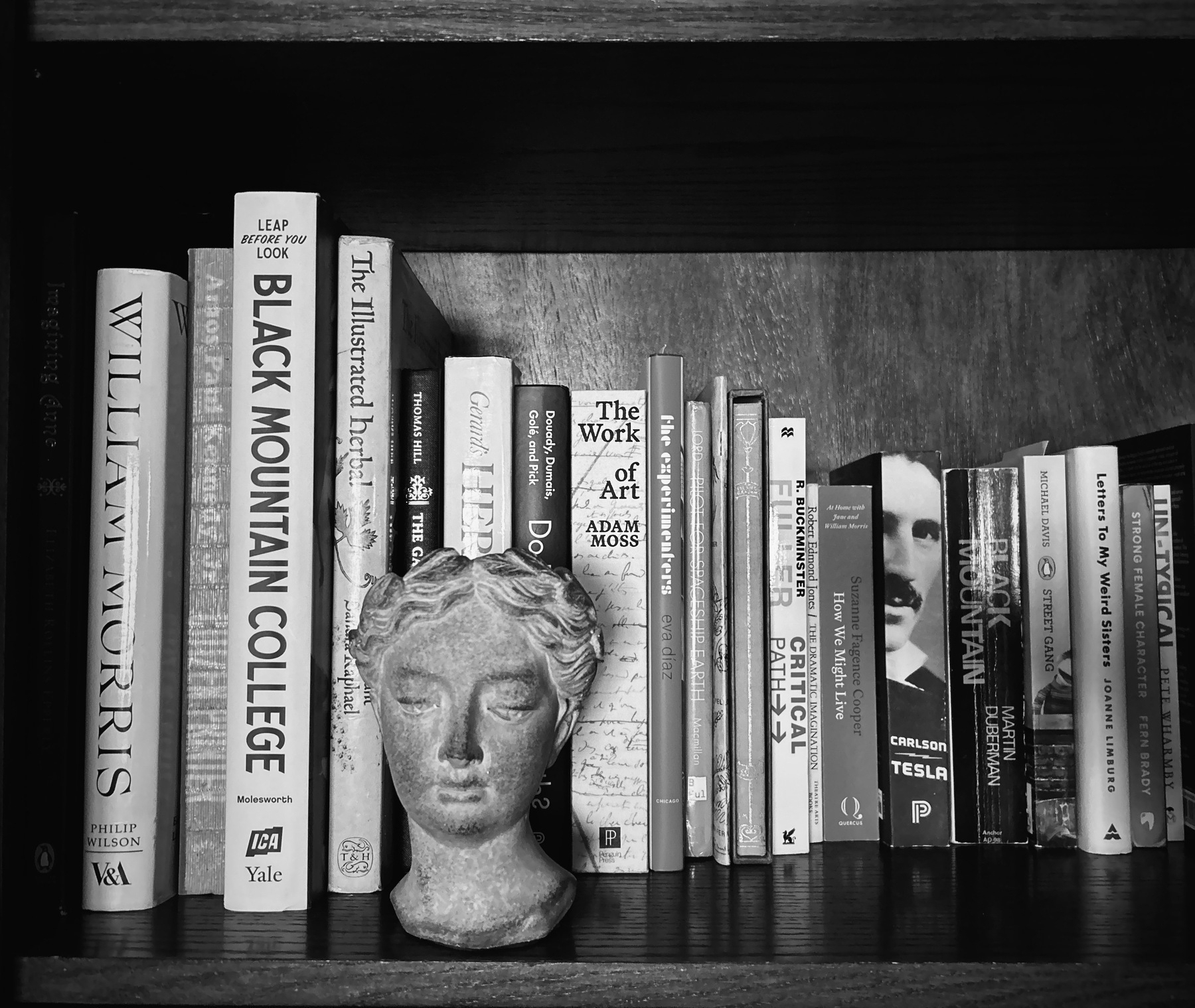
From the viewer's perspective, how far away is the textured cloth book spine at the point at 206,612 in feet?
1.94

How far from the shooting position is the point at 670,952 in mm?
509

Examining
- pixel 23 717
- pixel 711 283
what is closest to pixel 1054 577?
pixel 711 283

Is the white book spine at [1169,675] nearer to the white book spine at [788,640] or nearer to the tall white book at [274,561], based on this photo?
the white book spine at [788,640]

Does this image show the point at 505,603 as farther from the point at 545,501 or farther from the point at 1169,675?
the point at 1169,675

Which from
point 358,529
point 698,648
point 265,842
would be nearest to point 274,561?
point 358,529

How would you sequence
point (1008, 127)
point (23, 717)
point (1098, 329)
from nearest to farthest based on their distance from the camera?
point (23, 717), point (1008, 127), point (1098, 329)

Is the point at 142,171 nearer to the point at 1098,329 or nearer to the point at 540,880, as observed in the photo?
the point at 540,880

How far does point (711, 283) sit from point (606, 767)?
418mm

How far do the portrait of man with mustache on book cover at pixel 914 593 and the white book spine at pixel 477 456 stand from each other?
0.86 feet

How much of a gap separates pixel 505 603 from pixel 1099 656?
1.36 ft

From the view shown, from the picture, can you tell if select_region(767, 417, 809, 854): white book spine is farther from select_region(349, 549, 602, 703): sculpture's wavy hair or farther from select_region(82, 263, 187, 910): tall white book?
select_region(82, 263, 187, 910): tall white book

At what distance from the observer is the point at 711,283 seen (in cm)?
86

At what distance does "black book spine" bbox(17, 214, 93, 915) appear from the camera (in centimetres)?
55

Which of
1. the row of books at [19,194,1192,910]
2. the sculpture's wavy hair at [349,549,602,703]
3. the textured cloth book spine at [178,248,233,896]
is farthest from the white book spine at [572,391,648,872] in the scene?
the textured cloth book spine at [178,248,233,896]
